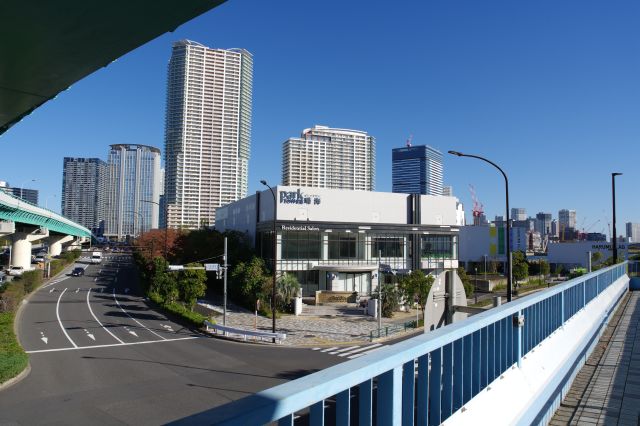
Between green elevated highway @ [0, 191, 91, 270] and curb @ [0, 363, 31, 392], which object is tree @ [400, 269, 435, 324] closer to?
curb @ [0, 363, 31, 392]

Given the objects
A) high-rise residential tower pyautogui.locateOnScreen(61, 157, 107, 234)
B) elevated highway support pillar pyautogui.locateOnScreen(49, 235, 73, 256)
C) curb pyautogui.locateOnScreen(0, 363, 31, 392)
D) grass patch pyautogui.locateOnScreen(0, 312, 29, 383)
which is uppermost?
high-rise residential tower pyautogui.locateOnScreen(61, 157, 107, 234)

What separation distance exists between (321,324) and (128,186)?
601ft

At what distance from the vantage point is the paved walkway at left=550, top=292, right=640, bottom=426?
575 centimetres

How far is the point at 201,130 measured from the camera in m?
174

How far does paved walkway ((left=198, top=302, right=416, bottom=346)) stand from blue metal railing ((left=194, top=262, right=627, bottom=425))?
774 inches

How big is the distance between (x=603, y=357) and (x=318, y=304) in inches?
1268

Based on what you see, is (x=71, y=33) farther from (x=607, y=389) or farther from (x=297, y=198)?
(x=297, y=198)

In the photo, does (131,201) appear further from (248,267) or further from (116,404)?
(116,404)

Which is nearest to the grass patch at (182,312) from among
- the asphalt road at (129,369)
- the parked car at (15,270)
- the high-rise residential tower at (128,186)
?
the asphalt road at (129,369)

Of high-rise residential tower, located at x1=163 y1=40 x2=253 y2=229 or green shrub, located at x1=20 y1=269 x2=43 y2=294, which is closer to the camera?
green shrub, located at x1=20 y1=269 x2=43 y2=294

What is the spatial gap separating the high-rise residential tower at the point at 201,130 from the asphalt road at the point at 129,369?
484ft

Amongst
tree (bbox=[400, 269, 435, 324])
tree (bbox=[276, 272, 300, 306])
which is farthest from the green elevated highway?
tree (bbox=[400, 269, 435, 324])

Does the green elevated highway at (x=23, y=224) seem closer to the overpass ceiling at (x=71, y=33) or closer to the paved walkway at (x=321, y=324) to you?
the paved walkway at (x=321, y=324)

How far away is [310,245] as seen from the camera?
1713 inches
